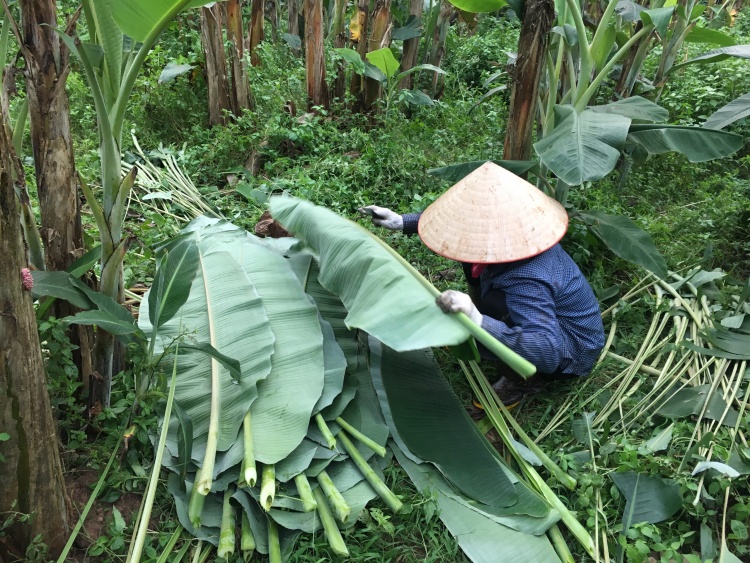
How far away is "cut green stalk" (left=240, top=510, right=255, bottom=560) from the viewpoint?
1679 mm

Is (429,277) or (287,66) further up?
(287,66)

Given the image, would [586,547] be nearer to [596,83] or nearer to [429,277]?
[429,277]

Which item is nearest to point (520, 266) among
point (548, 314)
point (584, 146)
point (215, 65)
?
point (548, 314)

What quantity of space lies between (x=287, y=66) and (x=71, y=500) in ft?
15.0

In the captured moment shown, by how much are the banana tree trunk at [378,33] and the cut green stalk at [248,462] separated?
332cm

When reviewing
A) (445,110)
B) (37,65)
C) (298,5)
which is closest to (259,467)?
(37,65)

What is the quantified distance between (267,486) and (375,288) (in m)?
0.70

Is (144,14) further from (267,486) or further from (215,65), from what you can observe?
(215,65)

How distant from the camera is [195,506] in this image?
1.73 meters

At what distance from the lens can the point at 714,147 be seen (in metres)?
2.43

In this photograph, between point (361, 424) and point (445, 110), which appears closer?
point (361, 424)

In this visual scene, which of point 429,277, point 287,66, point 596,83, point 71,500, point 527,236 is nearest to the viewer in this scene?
point 71,500

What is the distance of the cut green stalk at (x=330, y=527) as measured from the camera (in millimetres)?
1667

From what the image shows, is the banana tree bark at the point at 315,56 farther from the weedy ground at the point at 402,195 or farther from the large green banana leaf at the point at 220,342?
the large green banana leaf at the point at 220,342
